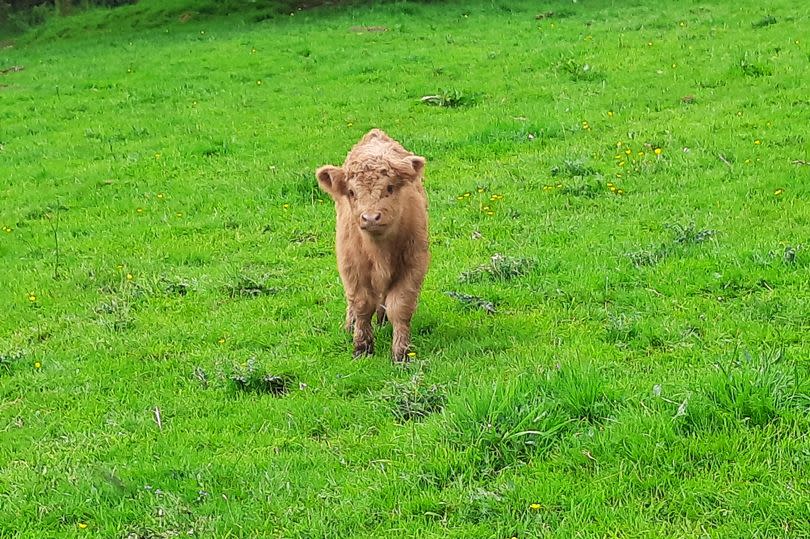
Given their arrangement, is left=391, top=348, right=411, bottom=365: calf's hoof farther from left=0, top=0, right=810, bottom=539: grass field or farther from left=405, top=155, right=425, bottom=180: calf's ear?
left=405, top=155, right=425, bottom=180: calf's ear

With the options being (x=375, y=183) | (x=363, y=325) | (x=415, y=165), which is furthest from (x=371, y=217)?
(x=363, y=325)

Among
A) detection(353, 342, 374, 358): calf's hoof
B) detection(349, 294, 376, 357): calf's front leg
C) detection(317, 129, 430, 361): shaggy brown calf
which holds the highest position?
detection(317, 129, 430, 361): shaggy brown calf

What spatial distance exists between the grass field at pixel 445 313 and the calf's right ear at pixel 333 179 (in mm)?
1542

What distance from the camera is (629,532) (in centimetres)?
456

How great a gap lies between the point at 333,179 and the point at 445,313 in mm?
2008

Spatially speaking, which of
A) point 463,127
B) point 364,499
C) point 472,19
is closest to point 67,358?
point 364,499

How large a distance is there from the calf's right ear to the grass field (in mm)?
1542

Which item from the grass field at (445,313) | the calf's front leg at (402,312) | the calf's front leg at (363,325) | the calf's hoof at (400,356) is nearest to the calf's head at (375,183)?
the calf's front leg at (402,312)

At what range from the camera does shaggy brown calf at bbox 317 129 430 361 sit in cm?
698

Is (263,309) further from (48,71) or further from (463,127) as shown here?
(48,71)

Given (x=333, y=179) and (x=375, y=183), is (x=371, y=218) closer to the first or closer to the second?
(x=375, y=183)

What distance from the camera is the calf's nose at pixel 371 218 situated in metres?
6.82

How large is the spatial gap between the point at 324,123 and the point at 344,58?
6.70 metres

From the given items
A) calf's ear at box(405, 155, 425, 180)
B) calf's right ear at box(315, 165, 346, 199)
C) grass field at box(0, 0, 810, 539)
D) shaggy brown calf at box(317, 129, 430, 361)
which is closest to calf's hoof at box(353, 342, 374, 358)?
shaggy brown calf at box(317, 129, 430, 361)
